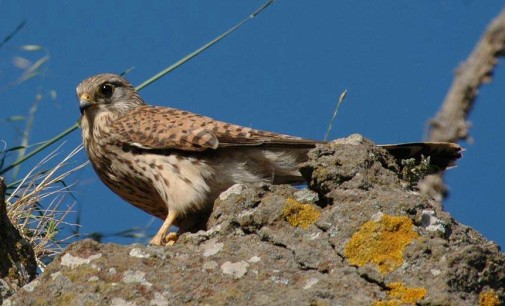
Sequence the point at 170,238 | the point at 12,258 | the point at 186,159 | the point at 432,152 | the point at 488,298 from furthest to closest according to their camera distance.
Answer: the point at 186,159, the point at 432,152, the point at 170,238, the point at 12,258, the point at 488,298

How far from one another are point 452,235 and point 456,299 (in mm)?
458

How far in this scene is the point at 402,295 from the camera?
8.45 feet

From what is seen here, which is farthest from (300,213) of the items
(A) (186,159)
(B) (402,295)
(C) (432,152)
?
(A) (186,159)

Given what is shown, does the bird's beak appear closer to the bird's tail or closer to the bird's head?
the bird's head

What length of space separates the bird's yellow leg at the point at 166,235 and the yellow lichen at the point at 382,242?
1319 mm

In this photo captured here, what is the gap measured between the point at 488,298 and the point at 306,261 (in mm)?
584

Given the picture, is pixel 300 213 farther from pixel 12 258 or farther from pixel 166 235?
pixel 166 235

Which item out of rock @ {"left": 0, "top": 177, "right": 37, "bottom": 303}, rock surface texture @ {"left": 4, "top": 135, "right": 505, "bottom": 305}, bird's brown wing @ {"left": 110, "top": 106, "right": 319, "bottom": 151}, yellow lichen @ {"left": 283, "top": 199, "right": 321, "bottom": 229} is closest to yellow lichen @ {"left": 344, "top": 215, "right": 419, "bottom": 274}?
rock surface texture @ {"left": 4, "top": 135, "right": 505, "bottom": 305}

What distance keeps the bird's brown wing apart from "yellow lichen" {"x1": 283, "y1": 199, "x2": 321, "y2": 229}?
1.39 meters

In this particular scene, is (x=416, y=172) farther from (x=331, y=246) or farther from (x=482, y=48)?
(x=482, y=48)

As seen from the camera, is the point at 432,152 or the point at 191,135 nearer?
the point at 432,152

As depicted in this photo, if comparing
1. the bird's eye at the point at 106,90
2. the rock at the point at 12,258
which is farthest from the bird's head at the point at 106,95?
the rock at the point at 12,258

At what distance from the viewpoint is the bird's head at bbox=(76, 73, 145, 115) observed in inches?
218

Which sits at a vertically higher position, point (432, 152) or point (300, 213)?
point (432, 152)
